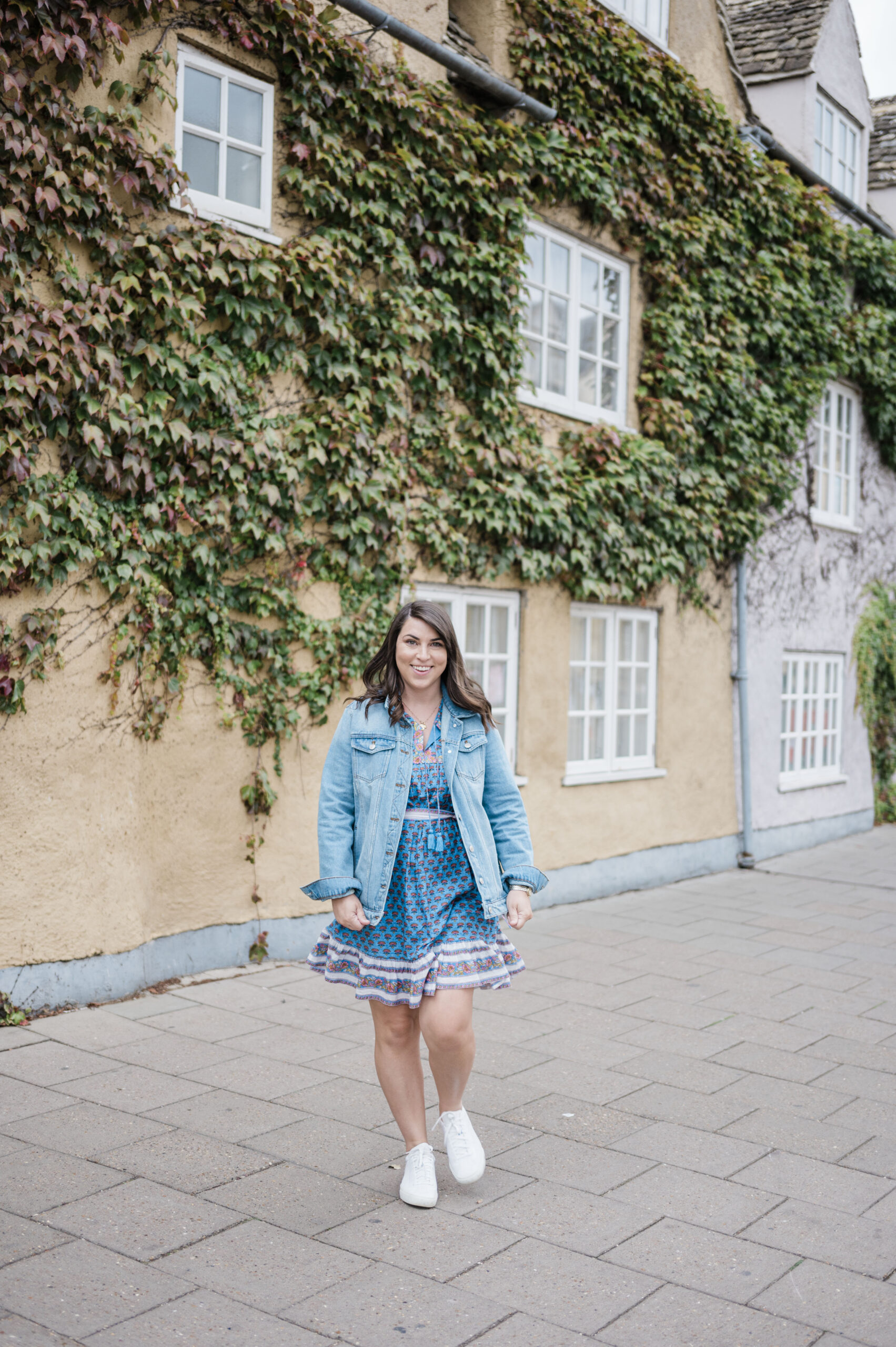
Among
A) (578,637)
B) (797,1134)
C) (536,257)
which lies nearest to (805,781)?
(578,637)

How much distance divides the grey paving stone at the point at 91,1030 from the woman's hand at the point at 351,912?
2.05 m

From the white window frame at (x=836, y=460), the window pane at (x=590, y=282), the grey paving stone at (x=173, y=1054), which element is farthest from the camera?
the white window frame at (x=836, y=460)

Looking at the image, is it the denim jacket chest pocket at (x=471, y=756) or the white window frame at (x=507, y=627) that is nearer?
the denim jacket chest pocket at (x=471, y=756)

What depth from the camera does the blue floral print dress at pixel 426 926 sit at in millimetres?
3650

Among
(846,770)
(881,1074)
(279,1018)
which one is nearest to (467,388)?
(279,1018)

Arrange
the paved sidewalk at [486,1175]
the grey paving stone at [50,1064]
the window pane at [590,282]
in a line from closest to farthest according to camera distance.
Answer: the paved sidewalk at [486,1175] < the grey paving stone at [50,1064] < the window pane at [590,282]

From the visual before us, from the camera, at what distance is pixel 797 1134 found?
4480 millimetres

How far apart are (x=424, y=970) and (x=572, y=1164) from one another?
1.05m

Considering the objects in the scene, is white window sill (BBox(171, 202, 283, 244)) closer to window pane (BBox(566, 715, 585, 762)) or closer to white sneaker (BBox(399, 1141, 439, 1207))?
window pane (BBox(566, 715, 585, 762))

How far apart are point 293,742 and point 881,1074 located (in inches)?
134

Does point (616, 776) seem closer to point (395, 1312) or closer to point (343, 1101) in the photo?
point (343, 1101)

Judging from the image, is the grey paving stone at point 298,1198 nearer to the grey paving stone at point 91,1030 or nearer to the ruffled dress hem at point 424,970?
the ruffled dress hem at point 424,970

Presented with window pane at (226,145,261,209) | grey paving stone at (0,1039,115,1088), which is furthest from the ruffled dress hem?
window pane at (226,145,261,209)

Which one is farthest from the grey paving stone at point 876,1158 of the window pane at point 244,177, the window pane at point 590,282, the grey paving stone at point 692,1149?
the window pane at point 590,282
